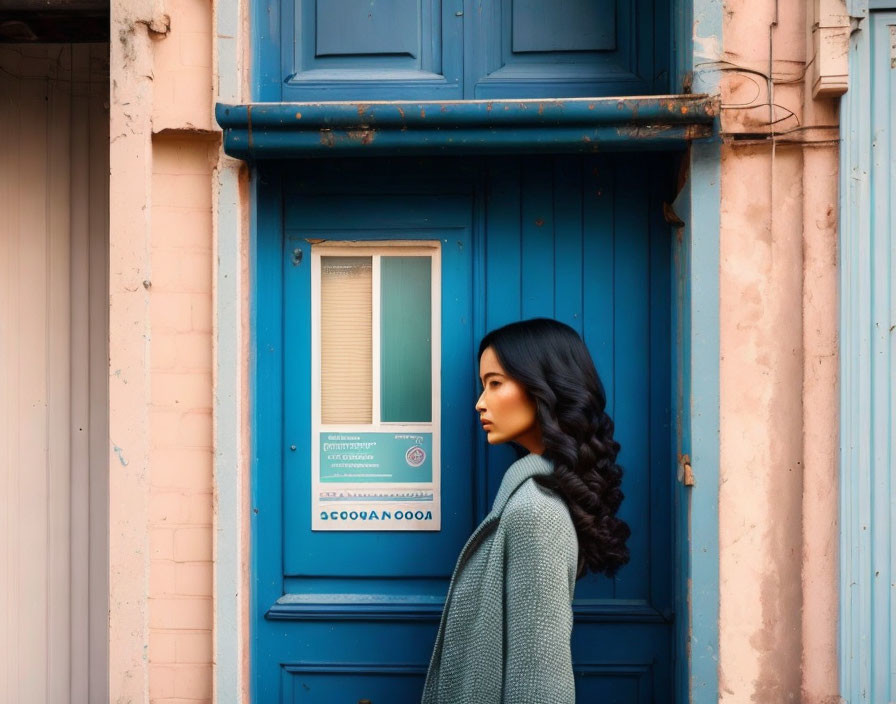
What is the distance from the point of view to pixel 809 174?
258cm

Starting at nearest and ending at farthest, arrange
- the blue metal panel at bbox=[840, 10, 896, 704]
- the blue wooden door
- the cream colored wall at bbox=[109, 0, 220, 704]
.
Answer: the blue metal panel at bbox=[840, 10, 896, 704], the cream colored wall at bbox=[109, 0, 220, 704], the blue wooden door

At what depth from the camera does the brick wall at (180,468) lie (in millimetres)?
2688

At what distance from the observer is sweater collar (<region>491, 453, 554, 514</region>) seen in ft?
7.42

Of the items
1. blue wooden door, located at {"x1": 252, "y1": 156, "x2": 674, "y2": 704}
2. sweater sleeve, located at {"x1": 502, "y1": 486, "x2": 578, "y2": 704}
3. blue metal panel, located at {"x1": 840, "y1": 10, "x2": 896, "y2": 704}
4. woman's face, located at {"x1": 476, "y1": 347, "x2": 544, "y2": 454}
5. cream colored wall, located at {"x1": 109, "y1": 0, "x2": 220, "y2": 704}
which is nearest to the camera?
sweater sleeve, located at {"x1": 502, "y1": 486, "x2": 578, "y2": 704}

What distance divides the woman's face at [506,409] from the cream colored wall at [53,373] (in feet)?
5.67

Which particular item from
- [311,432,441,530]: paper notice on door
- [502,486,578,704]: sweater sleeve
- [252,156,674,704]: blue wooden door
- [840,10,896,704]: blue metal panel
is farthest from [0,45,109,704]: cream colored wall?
[840,10,896,704]: blue metal panel

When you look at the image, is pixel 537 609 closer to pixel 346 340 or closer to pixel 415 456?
pixel 415 456

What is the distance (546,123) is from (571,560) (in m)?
1.50

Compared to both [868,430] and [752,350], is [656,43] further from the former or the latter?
[868,430]

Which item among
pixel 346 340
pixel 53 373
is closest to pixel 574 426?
pixel 346 340

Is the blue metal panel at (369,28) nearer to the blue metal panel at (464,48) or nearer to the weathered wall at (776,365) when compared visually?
the blue metal panel at (464,48)

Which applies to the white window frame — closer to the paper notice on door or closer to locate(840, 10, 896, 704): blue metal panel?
the paper notice on door

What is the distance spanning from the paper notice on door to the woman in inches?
21.4

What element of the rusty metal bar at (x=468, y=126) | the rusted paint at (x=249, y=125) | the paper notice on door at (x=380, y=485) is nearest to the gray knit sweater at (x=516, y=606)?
the paper notice on door at (x=380, y=485)
